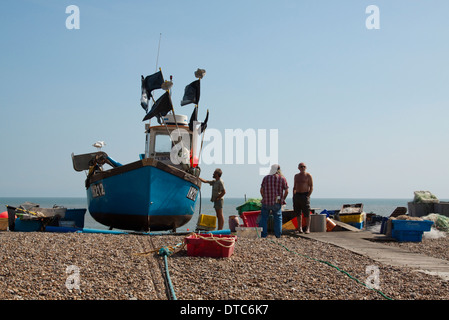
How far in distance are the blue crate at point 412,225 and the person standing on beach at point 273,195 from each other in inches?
119

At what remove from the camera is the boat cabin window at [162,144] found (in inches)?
578

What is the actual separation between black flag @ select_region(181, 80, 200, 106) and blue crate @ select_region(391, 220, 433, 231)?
6952 millimetres

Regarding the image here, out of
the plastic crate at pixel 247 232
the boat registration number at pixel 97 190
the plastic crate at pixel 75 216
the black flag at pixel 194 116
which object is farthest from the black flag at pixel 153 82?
the plastic crate at pixel 247 232

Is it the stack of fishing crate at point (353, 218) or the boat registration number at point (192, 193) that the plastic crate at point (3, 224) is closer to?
the boat registration number at point (192, 193)

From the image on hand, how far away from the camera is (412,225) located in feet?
34.9

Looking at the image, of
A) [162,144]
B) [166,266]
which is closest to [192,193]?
[162,144]

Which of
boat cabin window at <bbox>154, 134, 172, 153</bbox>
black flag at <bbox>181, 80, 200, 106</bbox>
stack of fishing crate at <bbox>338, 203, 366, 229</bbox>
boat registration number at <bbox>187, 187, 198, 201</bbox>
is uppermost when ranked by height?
black flag at <bbox>181, 80, 200, 106</bbox>

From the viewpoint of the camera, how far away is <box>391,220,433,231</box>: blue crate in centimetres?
1055

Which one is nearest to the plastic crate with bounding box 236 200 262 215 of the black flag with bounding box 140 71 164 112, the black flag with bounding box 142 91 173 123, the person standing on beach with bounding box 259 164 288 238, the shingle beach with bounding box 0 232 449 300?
the person standing on beach with bounding box 259 164 288 238

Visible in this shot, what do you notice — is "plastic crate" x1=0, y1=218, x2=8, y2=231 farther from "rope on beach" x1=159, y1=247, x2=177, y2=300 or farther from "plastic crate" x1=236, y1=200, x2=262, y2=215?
"rope on beach" x1=159, y1=247, x2=177, y2=300

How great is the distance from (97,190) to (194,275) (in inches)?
334

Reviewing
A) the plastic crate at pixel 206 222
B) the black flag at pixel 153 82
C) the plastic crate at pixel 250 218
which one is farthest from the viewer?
the black flag at pixel 153 82

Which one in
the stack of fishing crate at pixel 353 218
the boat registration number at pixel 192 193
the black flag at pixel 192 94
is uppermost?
the black flag at pixel 192 94

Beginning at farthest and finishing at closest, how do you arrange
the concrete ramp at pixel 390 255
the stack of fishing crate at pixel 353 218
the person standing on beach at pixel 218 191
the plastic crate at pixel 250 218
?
1. the stack of fishing crate at pixel 353 218
2. the plastic crate at pixel 250 218
3. the person standing on beach at pixel 218 191
4. the concrete ramp at pixel 390 255
